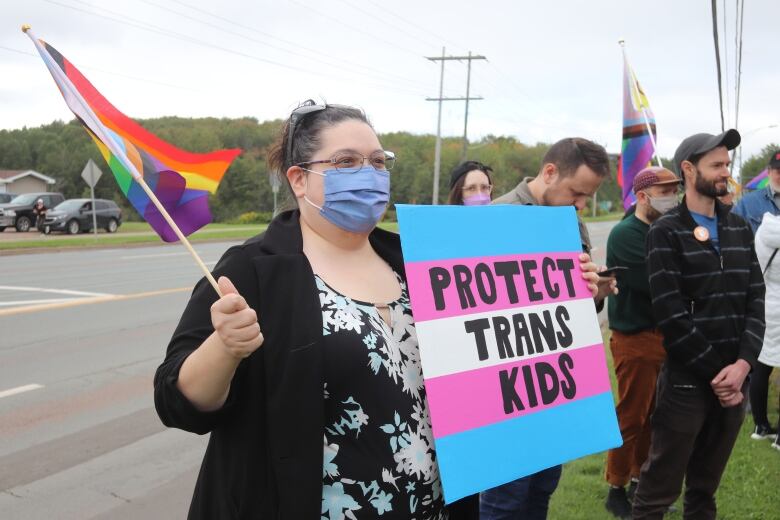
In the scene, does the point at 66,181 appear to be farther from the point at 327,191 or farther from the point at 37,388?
the point at 327,191

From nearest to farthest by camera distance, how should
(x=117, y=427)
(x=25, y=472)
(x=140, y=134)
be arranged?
(x=140, y=134) → (x=25, y=472) → (x=117, y=427)

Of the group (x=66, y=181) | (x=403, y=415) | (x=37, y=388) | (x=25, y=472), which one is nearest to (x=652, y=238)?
(x=403, y=415)

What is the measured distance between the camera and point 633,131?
535 centimetres

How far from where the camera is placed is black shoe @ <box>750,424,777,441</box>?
4.55m

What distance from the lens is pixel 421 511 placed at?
5.65 feet

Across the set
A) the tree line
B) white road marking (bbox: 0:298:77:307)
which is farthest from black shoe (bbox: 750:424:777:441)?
the tree line

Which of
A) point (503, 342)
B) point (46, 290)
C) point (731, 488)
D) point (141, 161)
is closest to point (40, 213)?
point (46, 290)

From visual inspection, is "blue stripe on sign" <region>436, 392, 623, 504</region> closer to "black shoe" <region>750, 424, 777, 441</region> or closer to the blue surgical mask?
the blue surgical mask

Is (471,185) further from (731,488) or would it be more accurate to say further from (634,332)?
(731,488)

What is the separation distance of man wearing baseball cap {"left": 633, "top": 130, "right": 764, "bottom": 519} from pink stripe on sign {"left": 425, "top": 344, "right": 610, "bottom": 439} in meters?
0.82

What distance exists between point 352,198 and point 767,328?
156 inches

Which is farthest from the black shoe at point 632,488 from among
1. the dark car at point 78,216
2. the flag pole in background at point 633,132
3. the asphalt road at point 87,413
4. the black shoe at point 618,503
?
the dark car at point 78,216

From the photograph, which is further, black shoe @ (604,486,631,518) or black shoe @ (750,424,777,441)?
Result: black shoe @ (750,424,777,441)

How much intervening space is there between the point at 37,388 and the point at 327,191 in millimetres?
5019
